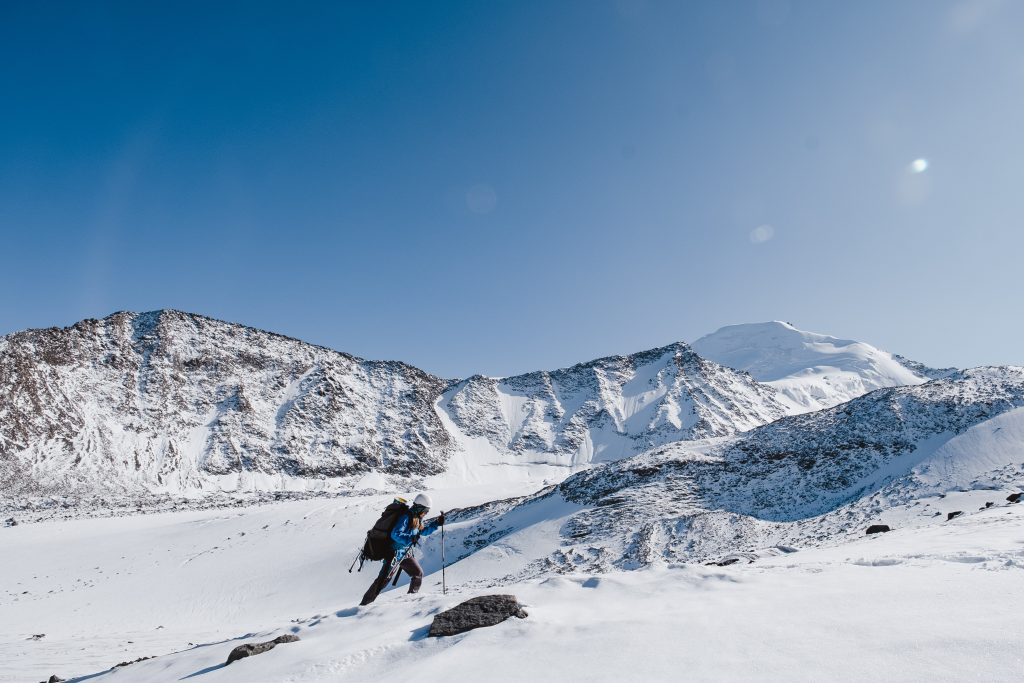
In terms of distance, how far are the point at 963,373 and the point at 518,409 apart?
2752 inches

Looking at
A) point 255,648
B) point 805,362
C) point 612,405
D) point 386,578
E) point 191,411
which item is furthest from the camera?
point 805,362

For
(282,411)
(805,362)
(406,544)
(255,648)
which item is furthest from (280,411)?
(805,362)

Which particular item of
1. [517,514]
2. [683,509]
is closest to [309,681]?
[683,509]

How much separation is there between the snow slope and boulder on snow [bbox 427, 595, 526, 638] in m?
104

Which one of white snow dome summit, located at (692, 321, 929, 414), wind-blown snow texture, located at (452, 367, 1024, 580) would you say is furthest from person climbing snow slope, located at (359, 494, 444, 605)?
white snow dome summit, located at (692, 321, 929, 414)

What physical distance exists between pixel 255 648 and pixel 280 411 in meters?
72.7

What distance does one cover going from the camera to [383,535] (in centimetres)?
891

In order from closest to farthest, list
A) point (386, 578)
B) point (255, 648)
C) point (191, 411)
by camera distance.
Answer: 1. point (255, 648)
2. point (386, 578)
3. point (191, 411)

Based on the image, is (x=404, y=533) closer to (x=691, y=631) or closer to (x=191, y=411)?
(x=691, y=631)

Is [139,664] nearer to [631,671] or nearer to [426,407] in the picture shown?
[631,671]

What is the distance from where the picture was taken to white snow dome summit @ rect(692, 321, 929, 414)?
111 m

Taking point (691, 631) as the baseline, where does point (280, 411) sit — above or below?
above

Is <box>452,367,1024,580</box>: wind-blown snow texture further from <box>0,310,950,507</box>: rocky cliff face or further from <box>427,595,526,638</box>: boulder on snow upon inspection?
<box>0,310,950,507</box>: rocky cliff face

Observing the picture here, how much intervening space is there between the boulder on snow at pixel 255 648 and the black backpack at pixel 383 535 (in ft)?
7.48
